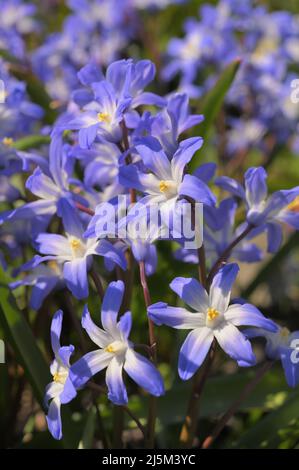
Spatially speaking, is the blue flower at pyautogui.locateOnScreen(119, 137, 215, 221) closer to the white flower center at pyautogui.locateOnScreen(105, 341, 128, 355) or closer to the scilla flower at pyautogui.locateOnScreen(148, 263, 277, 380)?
the scilla flower at pyautogui.locateOnScreen(148, 263, 277, 380)

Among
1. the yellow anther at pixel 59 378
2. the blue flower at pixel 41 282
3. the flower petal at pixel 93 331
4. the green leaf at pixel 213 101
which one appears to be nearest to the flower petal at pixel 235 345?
the flower petal at pixel 93 331

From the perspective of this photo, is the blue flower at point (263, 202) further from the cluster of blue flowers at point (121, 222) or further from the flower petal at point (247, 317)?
the flower petal at point (247, 317)

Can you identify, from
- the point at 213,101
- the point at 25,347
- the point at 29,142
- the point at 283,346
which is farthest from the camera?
the point at 213,101

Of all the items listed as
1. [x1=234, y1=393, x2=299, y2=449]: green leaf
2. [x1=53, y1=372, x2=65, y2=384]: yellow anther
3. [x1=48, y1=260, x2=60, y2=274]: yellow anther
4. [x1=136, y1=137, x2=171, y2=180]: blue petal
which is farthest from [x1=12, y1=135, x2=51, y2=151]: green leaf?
[x1=234, y1=393, x2=299, y2=449]: green leaf

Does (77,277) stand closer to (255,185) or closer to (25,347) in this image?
(25,347)

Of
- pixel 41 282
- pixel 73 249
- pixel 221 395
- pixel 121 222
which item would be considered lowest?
pixel 221 395

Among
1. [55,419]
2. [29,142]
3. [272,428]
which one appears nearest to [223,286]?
[55,419]
